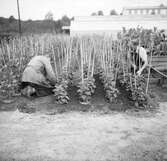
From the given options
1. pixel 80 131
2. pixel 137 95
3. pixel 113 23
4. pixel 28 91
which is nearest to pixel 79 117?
pixel 80 131

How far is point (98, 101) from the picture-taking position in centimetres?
441

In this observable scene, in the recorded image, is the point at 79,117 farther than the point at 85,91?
No

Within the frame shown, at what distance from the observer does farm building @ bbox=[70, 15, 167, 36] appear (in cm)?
1578

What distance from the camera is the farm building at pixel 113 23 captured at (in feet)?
51.8

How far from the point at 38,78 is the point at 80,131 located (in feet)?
6.00

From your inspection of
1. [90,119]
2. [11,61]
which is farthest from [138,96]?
[11,61]

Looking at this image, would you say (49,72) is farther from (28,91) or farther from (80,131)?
(80,131)

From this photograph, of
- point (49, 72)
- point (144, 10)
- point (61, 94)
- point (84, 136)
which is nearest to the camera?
point (84, 136)

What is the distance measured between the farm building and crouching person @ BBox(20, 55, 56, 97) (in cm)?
1124

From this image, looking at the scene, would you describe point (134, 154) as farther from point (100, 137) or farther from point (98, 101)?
point (98, 101)

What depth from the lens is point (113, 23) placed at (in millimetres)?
16688

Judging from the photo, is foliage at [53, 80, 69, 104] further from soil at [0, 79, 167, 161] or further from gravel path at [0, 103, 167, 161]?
gravel path at [0, 103, 167, 161]

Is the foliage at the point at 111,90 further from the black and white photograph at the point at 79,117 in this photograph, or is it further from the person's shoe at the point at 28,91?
the person's shoe at the point at 28,91

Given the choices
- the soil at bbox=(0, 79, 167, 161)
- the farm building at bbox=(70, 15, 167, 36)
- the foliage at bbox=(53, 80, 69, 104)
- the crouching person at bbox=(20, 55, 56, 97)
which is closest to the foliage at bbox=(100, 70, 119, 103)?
the soil at bbox=(0, 79, 167, 161)
